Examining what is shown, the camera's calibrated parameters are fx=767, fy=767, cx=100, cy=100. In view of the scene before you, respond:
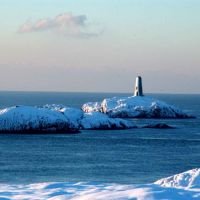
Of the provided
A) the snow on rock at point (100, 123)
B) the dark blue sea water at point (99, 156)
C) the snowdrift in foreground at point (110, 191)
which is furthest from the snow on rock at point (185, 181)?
the snow on rock at point (100, 123)

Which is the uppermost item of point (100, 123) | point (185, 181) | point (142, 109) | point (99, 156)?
point (142, 109)

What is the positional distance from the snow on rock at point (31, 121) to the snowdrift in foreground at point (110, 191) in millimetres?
99755

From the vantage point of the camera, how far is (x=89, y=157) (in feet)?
269

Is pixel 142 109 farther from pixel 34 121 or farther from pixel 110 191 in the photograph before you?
pixel 110 191

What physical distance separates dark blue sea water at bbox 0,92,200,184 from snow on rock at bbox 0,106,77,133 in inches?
214

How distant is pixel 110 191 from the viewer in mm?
27328

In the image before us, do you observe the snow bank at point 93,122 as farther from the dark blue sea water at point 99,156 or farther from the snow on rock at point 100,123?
the dark blue sea water at point 99,156

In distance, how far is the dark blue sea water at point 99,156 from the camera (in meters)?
63.2

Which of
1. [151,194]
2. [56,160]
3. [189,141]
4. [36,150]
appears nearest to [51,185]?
[151,194]

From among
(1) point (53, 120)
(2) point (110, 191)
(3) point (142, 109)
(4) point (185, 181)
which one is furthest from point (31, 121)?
(2) point (110, 191)

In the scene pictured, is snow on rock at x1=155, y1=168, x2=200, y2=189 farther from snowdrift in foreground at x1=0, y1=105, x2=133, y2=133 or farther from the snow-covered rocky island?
the snow-covered rocky island

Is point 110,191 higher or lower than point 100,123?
lower

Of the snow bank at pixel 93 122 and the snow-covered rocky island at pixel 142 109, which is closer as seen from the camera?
the snow bank at pixel 93 122

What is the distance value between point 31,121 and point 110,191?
10575 centimetres
